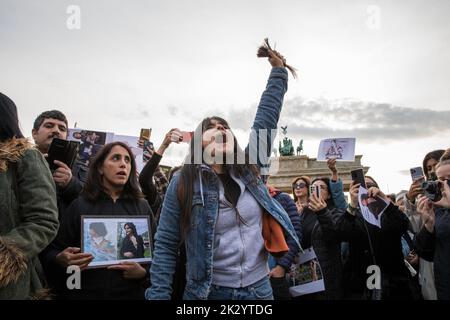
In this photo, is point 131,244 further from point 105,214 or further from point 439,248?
point 439,248

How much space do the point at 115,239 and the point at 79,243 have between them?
30 cm

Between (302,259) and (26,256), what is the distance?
6.84ft

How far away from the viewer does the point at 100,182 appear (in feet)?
9.35

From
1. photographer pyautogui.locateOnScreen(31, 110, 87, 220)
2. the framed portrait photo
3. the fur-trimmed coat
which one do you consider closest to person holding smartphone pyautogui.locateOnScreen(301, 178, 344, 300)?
the framed portrait photo

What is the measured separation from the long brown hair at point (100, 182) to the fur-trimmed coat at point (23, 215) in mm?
757

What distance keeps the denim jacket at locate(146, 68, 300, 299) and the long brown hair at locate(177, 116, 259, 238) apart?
23 mm

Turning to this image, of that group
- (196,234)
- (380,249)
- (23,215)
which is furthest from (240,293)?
(380,249)

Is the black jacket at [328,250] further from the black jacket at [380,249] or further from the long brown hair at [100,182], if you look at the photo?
the long brown hair at [100,182]

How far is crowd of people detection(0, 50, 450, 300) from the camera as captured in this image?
6.15 feet

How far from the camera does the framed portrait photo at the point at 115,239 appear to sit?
241 centimetres

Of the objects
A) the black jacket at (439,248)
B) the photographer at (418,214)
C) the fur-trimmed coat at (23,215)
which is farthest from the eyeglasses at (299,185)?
the fur-trimmed coat at (23,215)

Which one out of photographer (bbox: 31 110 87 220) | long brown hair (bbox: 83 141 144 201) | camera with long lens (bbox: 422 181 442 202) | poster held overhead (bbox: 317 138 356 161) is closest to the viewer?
long brown hair (bbox: 83 141 144 201)

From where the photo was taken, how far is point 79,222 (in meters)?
2.57

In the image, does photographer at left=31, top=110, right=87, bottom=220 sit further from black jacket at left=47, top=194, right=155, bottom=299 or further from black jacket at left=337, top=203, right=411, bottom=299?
black jacket at left=337, top=203, right=411, bottom=299
